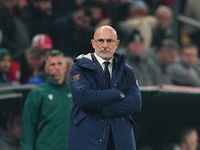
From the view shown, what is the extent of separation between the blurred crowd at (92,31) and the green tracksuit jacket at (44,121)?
1.37 m

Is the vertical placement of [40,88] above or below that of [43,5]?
below

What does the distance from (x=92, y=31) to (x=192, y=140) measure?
3.91 m

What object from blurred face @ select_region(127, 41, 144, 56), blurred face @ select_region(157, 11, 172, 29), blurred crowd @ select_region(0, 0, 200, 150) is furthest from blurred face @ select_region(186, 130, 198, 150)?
blurred face @ select_region(157, 11, 172, 29)

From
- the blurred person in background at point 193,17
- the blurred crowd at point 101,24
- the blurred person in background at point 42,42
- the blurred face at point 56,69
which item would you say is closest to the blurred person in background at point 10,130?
the blurred crowd at point 101,24

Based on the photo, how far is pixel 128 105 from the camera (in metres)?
5.68

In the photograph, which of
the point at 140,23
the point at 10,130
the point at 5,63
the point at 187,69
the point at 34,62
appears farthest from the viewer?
the point at 140,23

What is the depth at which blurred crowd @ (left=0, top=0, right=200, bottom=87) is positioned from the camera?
10457 mm

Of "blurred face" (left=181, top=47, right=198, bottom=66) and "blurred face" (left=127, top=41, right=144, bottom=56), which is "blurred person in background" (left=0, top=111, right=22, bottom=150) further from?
"blurred face" (left=181, top=47, right=198, bottom=66)

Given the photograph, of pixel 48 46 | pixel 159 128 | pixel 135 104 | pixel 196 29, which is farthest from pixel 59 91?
pixel 196 29

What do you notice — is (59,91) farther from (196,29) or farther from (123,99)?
(196,29)

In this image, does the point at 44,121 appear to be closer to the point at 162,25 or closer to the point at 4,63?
the point at 4,63

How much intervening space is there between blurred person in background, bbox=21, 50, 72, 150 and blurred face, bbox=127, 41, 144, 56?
3.18m

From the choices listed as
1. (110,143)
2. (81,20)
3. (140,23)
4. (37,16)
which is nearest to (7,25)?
(37,16)

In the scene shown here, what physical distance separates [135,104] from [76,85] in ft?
1.79
